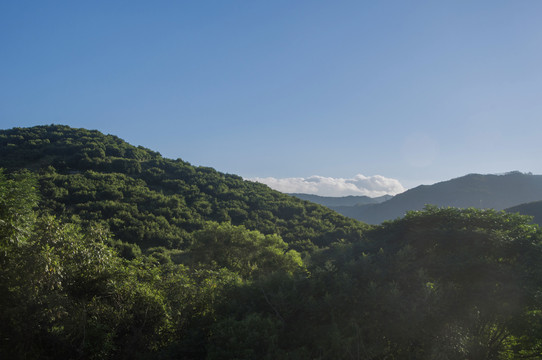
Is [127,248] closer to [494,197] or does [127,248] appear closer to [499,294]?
[499,294]

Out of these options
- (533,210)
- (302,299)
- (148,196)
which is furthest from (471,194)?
(302,299)

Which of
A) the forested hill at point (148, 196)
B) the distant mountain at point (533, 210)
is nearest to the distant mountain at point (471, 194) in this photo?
the distant mountain at point (533, 210)

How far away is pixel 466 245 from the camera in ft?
25.8

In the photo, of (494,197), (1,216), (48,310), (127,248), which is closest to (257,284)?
(48,310)

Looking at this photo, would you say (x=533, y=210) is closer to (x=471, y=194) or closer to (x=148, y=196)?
(x=148, y=196)

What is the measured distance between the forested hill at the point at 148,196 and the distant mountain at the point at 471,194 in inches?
3560

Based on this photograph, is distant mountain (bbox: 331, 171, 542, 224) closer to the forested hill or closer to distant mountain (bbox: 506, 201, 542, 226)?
distant mountain (bbox: 506, 201, 542, 226)

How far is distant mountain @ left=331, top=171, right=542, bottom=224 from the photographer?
120m

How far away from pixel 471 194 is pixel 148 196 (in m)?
136

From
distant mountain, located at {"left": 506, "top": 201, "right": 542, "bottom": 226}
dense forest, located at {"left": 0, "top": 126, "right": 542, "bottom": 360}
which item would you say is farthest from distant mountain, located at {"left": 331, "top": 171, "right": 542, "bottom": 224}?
dense forest, located at {"left": 0, "top": 126, "right": 542, "bottom": 360}

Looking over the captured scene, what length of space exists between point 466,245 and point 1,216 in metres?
12.0

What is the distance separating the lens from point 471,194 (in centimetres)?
12525

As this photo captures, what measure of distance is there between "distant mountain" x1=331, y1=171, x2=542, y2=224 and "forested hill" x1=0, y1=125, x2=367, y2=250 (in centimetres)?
9043

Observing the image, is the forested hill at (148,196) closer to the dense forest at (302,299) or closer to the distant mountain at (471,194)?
the dense forest at (302,299)
